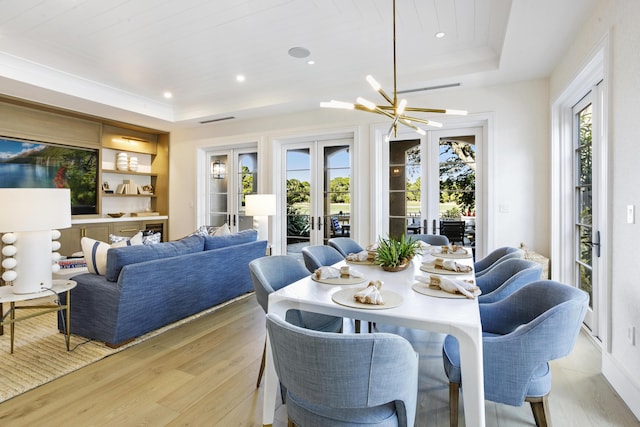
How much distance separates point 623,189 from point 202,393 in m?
2.94

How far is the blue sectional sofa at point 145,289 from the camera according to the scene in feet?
8.65

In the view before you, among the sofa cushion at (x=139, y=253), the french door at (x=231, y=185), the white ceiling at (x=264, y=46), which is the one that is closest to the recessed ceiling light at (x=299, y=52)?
the white ceiling at (x=264, y=46)

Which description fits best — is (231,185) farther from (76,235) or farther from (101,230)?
(76,235)

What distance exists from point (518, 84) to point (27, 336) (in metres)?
5.78

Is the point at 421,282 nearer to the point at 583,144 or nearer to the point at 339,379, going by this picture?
the point at 339,379

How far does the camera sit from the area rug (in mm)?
2193

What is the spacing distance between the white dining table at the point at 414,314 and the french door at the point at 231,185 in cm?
450

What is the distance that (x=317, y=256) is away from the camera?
114 inches

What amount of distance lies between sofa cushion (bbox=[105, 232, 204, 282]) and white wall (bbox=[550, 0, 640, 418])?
3.39 m

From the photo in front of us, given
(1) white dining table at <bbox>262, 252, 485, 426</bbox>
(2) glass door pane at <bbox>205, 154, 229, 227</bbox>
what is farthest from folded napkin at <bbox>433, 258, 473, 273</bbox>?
(2) glass door pane at <bbox>205, 154, 229, 227</bbox>

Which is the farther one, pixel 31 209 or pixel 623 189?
pixel 31 209

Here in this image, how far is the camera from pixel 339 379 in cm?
104

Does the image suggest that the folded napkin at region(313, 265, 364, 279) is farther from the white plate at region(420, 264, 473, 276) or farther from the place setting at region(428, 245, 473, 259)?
the place setting at region(428, 245, 473, 259)

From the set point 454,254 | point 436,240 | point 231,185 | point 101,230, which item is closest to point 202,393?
point 454,254
